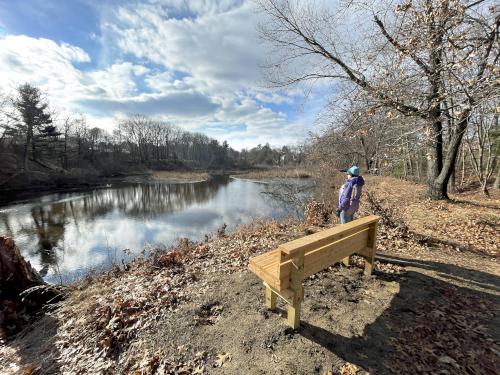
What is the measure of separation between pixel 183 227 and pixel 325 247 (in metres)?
12.5

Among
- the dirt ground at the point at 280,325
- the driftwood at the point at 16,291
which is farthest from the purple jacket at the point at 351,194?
the driftwood at the point at 16,291

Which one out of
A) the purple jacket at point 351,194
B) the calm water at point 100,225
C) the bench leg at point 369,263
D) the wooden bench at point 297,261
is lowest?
the calm water at point 100,225

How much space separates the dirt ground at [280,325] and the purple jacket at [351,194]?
0.99 meters

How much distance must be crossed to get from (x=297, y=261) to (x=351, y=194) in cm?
257

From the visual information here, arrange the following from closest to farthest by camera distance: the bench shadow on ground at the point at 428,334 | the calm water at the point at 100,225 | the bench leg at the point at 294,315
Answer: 1. the bench shadow on ground at the point at 428,334
2. the bench leg at the point at 294,315
3. the calm water at the point at 100,225

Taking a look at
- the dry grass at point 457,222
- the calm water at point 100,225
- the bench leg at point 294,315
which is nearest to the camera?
the bench leg at point 294,315

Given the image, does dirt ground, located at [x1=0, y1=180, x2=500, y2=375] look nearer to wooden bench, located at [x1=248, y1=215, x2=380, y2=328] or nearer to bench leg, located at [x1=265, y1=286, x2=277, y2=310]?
bench leg, located at [x1=265, y1=286, x2=277, y2=310]

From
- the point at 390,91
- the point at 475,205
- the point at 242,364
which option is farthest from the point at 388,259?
the point at 475,205

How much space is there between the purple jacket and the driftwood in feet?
21.1

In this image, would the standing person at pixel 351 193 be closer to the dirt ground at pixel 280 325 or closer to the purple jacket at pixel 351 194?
the purple jacket at pixel 351 194

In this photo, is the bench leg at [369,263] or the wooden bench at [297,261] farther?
the bench leg at [369,263]

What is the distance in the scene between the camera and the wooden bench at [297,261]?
263cm

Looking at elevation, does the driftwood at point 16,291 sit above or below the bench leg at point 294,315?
below

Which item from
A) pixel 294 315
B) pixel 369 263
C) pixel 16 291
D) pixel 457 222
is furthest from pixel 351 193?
pixel 16 291
